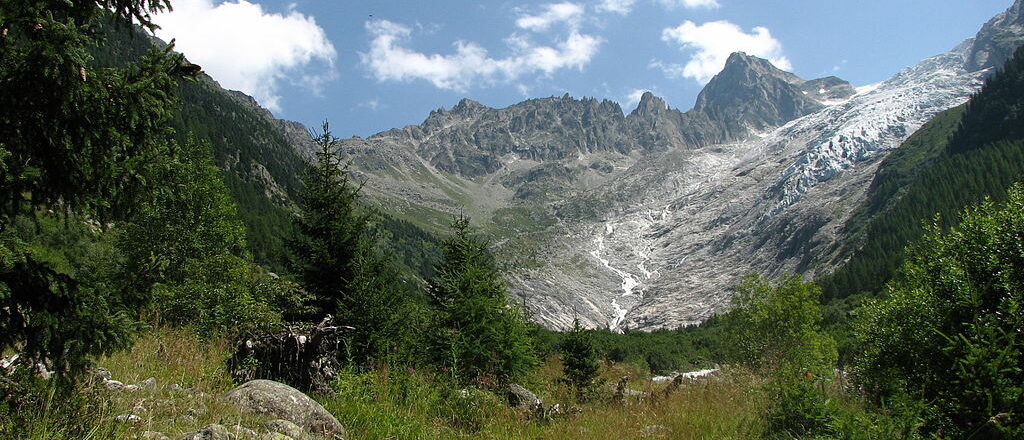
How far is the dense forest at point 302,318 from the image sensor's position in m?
4.70

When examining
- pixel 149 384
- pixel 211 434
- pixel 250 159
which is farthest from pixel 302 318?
pixel 250 159

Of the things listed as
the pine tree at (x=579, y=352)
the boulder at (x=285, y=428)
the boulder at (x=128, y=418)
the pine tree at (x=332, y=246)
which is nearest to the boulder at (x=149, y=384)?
the boulder at (x=128, y=418)

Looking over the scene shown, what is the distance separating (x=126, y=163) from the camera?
5184mm

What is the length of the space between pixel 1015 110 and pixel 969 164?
1050 inches

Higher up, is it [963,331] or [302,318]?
Answer: [302,318]

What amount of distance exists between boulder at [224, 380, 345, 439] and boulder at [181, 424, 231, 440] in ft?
3.59

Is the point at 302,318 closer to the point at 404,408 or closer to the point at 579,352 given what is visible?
the point at 404,408

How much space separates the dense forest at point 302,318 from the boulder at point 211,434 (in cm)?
48

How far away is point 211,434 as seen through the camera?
4730mm

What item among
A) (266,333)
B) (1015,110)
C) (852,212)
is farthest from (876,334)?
(852,212)

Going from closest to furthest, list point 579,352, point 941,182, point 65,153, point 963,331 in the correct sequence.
Answer: point 65,153 → point 963,331 → point 579,352 → point 941,182

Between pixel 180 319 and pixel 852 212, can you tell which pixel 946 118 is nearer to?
pixel 852 212

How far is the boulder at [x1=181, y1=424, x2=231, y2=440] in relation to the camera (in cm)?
468

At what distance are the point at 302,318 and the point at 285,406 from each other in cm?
1090
